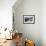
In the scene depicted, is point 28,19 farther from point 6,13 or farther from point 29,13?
point 6,13

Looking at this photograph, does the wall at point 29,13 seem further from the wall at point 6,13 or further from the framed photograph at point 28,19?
the wall at point 6,13

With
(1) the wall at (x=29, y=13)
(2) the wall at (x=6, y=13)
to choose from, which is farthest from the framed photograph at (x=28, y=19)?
(2) the wall at (x=6, y=13)

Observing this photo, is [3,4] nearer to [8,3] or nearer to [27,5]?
[8,3]

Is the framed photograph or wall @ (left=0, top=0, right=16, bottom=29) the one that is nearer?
wall @ (left=0, top=0, right=16, bottom=29)

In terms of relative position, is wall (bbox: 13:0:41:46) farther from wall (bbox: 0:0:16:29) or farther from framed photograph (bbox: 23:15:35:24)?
wall (bbox: 0:0:16:29)

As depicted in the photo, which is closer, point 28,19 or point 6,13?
point 6,13

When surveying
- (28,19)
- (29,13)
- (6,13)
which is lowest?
(28,19)

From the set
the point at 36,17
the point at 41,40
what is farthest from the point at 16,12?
the point at 41,40

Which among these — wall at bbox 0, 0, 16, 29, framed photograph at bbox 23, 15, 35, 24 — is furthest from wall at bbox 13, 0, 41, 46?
wall at bbox 0, 0, 16, 29

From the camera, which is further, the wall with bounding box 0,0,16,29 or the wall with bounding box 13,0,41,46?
the wall with bounding box 13,0,41,46

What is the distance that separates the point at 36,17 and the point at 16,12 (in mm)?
1051

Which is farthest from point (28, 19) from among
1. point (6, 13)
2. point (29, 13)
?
point (6, 13)

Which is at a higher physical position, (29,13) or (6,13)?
(29,13)

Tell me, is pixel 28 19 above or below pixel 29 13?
below
